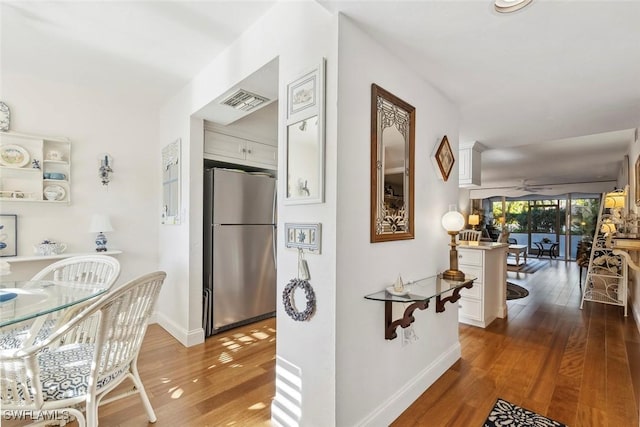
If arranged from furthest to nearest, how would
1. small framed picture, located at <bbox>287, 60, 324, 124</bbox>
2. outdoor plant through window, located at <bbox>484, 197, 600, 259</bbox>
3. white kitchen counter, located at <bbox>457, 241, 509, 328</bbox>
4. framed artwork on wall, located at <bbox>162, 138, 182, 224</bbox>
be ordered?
outdoor plant through window, located at <bbox>484, 197, 600, 259</bbox>
white kitchen counter, located at <bbox>457, 241, 509, 328</bbox>
framed artwork on wall, located at <bbox>162, 138, 182, 224</bbox>
small framed picture, located at <bbox>287, 60, 324, 124</bbox>

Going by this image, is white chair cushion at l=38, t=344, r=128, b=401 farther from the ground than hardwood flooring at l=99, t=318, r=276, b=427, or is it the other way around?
white chair cushion at l=38, t=344, r=128, b=401

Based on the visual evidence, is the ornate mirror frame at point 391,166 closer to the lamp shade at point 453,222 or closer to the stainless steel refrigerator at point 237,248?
the lamp shade at point 453,222

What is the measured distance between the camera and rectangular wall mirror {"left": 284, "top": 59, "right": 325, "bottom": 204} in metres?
1.44

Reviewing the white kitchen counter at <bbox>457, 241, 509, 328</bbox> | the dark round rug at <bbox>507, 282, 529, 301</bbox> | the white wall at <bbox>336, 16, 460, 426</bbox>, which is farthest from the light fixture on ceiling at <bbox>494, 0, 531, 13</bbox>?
the dark round rug at <bbox>507, 282, 529, 301</bbox>

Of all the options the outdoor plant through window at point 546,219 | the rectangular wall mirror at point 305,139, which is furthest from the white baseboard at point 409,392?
the outdoor plant through window at point 546,219

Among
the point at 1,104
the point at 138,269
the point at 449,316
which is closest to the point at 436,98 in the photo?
the point at 449,316

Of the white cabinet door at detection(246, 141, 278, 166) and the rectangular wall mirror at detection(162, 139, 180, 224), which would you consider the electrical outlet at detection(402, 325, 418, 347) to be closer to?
the rectangular wall mirror at detection(162, 139, 180, 224)

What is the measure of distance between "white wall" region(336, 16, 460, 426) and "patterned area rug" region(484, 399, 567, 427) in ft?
1.38

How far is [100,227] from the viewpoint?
275 centimetres

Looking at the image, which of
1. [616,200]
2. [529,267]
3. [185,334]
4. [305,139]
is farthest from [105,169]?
[529,267]

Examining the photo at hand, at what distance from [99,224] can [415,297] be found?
9.44 feet

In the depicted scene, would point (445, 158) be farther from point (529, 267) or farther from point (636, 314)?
point (529, 267)

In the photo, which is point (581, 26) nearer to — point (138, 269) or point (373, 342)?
point (373, 342)

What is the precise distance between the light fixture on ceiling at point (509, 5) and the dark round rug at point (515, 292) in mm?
4322
